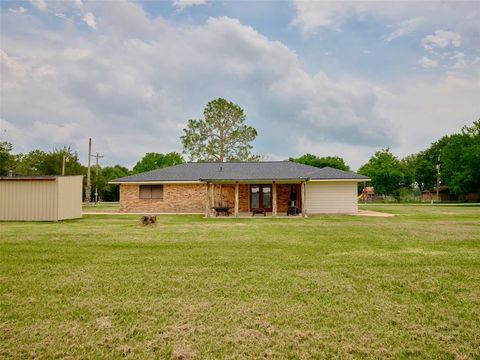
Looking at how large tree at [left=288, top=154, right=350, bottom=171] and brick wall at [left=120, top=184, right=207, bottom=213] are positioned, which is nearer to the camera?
brick wall at [left=120, top=184, right=207, bottom=213]

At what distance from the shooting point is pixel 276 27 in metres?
21.0

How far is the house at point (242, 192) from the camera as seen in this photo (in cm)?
2341

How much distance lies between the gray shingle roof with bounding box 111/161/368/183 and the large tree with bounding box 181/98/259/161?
1654 cm

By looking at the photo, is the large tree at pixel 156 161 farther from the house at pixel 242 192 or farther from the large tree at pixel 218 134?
the house at pixel 242 192

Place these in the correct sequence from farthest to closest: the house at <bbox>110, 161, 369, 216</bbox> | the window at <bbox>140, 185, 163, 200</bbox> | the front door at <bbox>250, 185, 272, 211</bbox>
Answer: the window at <bbox>140, 185, 163, 200</bbox> < the front door at <bbox>250, 185, 272, 211</bbox> < the house at <bbox>110, 161, 369, 216</bbox>

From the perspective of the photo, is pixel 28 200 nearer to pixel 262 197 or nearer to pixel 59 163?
pixel 262 197

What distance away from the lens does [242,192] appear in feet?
79.7

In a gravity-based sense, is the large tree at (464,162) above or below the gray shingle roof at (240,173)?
above

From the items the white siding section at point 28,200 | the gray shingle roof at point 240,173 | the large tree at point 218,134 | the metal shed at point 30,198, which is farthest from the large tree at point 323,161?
the white siding section at point 28,200

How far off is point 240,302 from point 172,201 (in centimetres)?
2051

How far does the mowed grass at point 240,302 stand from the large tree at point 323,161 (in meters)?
48.8

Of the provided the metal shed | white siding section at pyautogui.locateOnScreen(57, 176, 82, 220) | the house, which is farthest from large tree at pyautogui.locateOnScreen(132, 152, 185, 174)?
the metal shed

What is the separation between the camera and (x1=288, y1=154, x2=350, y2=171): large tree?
186 ft

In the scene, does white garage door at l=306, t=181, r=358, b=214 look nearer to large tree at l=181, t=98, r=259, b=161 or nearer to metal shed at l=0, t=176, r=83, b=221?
metal shed at l=0, t=176, r=83, b=221
